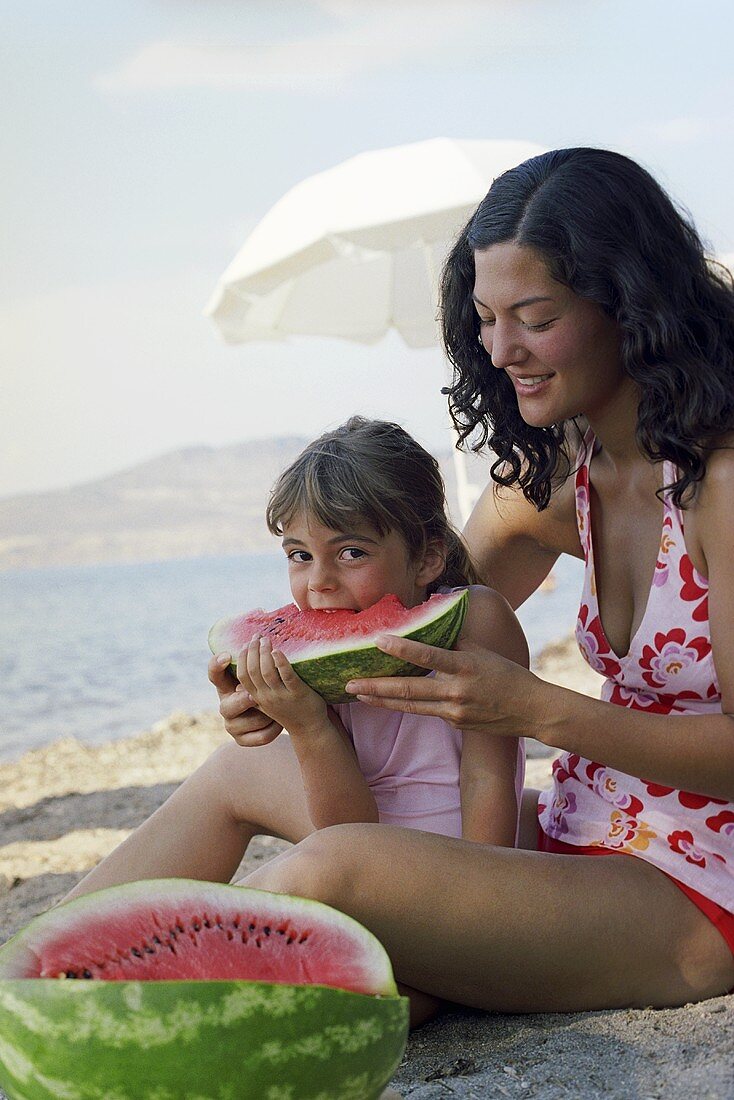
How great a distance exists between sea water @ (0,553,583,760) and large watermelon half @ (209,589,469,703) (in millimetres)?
7155

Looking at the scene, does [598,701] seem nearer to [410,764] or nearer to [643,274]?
[410,764]

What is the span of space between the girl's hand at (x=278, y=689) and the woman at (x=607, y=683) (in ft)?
0.33

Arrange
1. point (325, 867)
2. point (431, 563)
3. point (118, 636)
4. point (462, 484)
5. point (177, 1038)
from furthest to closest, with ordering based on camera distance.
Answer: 1. point (118, 636)
2. point (462, 484)
3. point (431, 563)
4. point (325, 867)
5. point (177, 1038)

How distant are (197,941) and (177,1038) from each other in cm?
22

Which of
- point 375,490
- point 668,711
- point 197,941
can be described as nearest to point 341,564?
point 375,490

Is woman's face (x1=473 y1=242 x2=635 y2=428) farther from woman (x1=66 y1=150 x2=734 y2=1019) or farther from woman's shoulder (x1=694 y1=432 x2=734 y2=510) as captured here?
woman's shoulder (x1=694 y1=432 x2=734 y2=510)

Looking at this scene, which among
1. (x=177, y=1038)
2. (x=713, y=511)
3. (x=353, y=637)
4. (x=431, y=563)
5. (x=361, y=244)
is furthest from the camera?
(x=361, y=244)

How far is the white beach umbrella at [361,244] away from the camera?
736cm

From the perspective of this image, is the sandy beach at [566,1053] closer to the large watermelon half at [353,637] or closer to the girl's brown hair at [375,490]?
the large watermelon half at [353,637]

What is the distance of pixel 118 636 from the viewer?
20.7 meters

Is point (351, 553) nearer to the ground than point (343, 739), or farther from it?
farther from it

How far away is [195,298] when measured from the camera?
5069 cm

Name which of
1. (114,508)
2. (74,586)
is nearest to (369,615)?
(74,586)

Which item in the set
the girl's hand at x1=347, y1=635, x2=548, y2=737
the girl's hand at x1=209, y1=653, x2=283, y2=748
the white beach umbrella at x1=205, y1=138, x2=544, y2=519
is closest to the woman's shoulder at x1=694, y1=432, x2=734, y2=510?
the girl's hand at x1=347, y1=635, x2=548, y2=737
